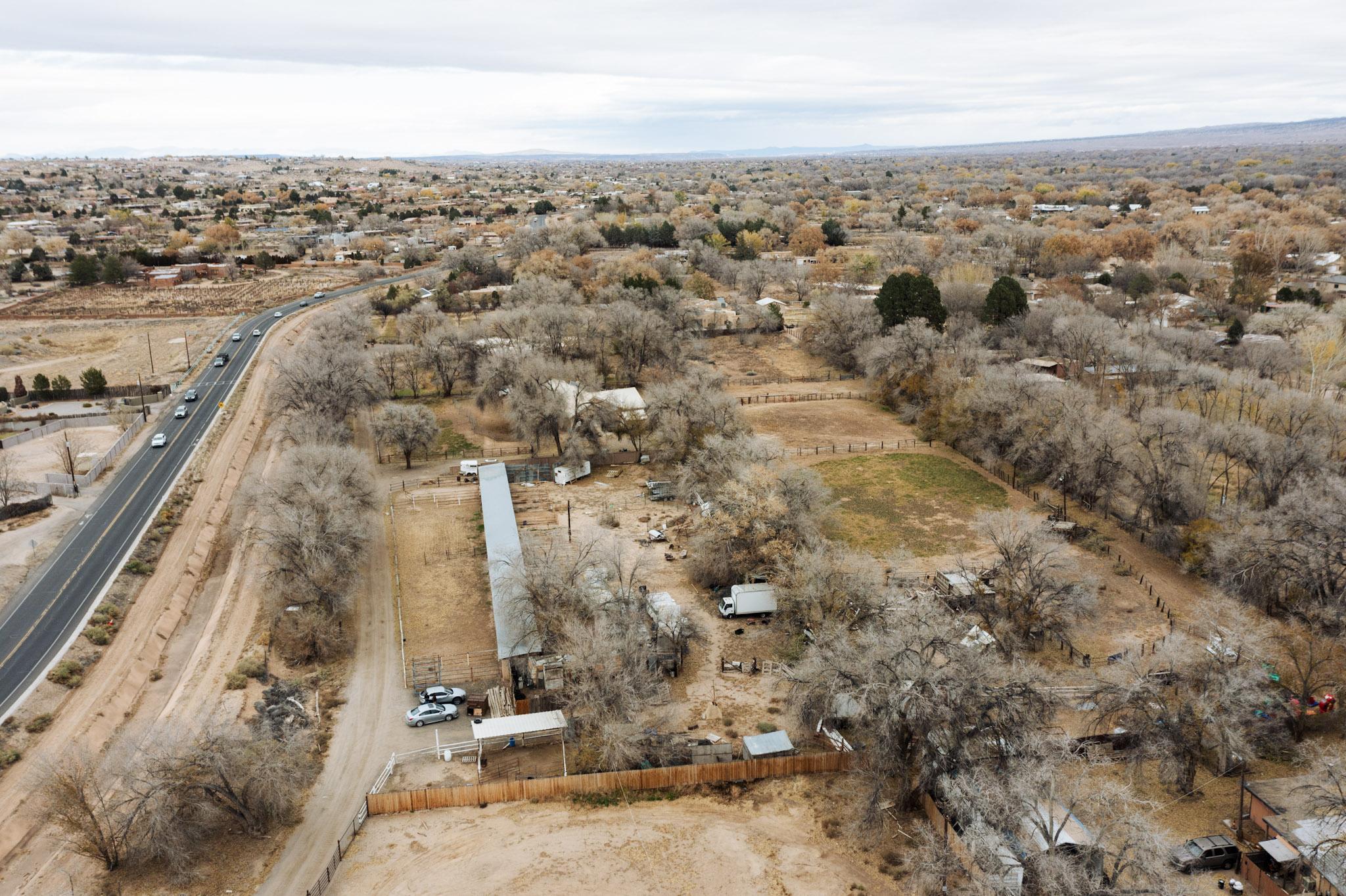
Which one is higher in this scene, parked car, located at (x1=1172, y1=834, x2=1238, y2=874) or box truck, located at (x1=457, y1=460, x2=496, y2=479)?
box truck, located at (x1=457, y1=460, x2=496, y2=479)

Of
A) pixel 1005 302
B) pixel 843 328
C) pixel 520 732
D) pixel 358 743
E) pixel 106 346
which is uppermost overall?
pixel 1005 302

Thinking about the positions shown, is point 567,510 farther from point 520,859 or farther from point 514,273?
point 514,273

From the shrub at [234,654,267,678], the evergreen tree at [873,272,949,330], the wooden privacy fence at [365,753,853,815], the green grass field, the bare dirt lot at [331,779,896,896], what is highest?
the evergreen tree at [873,272,949,330]

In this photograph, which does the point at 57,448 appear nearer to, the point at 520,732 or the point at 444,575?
the point at 444,575

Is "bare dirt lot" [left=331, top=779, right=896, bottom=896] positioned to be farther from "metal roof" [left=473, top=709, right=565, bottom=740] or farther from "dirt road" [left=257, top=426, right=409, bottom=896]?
"metal roof" [left=473, top=709, right=565, bottom=740]

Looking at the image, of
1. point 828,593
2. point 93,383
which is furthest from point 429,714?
point 93,383

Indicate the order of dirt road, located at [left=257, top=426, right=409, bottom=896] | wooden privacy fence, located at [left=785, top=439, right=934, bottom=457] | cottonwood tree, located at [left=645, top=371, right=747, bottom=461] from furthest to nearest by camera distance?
wooden privacy fence, located at [left=785, top=439, right=934, bottom=457], cottonwood tree, located at [left=645, top=371, right=747, bottom=461], dirt road, located at [left=257, top=426, right=409, bottom=896]

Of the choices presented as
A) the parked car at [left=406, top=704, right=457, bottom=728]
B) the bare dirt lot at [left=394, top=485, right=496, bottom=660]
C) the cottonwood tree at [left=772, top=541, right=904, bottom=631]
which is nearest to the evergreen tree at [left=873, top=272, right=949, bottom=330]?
the bare dirt lot at [left=394, top=485, right=496, bottom=660]
